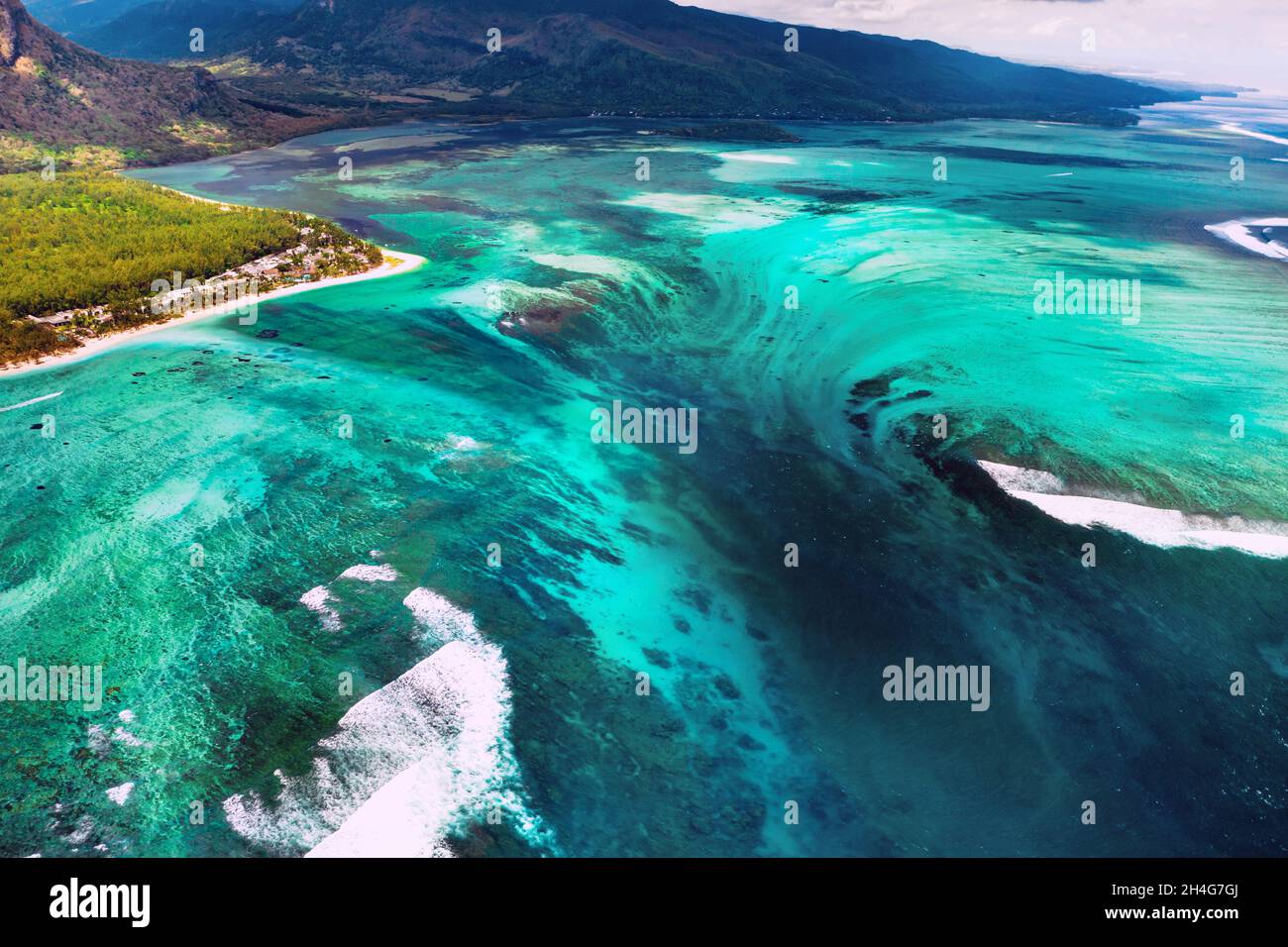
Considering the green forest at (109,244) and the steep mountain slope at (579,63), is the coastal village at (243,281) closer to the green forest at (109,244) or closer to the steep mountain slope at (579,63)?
the green forest at (109,244)

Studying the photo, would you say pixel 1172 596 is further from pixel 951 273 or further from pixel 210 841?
pixel 951 273

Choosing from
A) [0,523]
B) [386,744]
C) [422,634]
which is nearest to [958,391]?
[422,634]

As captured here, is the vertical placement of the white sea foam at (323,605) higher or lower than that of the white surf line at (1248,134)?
lower

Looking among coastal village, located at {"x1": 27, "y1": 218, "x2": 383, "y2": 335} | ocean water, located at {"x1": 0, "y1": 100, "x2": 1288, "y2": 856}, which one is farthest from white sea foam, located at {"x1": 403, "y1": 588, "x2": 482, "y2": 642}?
coastal village, located at {"x1": 27, "y1": 218, "x2": 383, "y2": 335}

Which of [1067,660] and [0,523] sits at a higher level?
[0,523]

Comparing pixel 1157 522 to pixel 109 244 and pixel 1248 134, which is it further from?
pixel 1248 134

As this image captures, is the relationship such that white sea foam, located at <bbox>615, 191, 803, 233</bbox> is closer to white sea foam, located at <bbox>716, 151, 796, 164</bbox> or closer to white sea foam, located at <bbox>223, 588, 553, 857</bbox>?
white sea foam, located at <bbox>716, 151, 796, 164</bbox>

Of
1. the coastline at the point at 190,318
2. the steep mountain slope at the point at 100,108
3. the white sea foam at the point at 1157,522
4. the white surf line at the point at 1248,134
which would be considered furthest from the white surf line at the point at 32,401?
the white surf line at the point at 1248,134

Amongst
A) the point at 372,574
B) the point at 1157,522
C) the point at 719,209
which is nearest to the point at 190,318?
the point at 372,574
